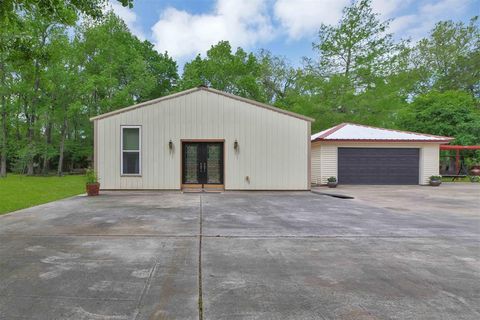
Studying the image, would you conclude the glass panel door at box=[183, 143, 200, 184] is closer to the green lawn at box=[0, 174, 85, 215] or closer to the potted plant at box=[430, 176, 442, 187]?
the green lawn at box=[0, 174, 85, 215]

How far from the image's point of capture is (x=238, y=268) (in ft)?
9.34

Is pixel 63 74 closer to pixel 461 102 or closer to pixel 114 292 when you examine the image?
pixel 114 292

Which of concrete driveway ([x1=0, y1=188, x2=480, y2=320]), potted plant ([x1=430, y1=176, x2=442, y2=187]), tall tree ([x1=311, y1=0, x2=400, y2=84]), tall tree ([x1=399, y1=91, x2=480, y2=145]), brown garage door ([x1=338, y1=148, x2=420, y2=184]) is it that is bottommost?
concrete driveway ([x1=0, y1=188, x2=480, y2=320])

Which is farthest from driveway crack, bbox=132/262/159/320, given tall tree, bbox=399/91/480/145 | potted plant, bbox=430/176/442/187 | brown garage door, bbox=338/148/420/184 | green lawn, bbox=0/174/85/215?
tall tree, bbox=399/91/480/145

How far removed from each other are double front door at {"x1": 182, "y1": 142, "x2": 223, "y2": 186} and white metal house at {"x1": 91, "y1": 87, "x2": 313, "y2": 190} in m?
0.04

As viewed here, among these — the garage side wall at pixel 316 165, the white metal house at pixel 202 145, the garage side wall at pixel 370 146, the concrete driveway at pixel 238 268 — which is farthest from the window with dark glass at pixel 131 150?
the garage side wall at pixel 370 146

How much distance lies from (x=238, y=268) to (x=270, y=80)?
27.2m

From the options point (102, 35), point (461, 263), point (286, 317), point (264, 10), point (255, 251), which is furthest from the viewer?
point (102, 35)

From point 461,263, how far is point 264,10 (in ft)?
59.9

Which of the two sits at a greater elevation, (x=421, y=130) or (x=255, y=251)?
(x=421, y=130)

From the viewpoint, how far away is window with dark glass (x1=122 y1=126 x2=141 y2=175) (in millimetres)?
10430

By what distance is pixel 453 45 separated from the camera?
2572 centimetres

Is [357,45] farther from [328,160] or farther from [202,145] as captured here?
[202,145]

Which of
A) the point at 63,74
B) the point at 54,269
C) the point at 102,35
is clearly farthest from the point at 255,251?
the point at 102,35
